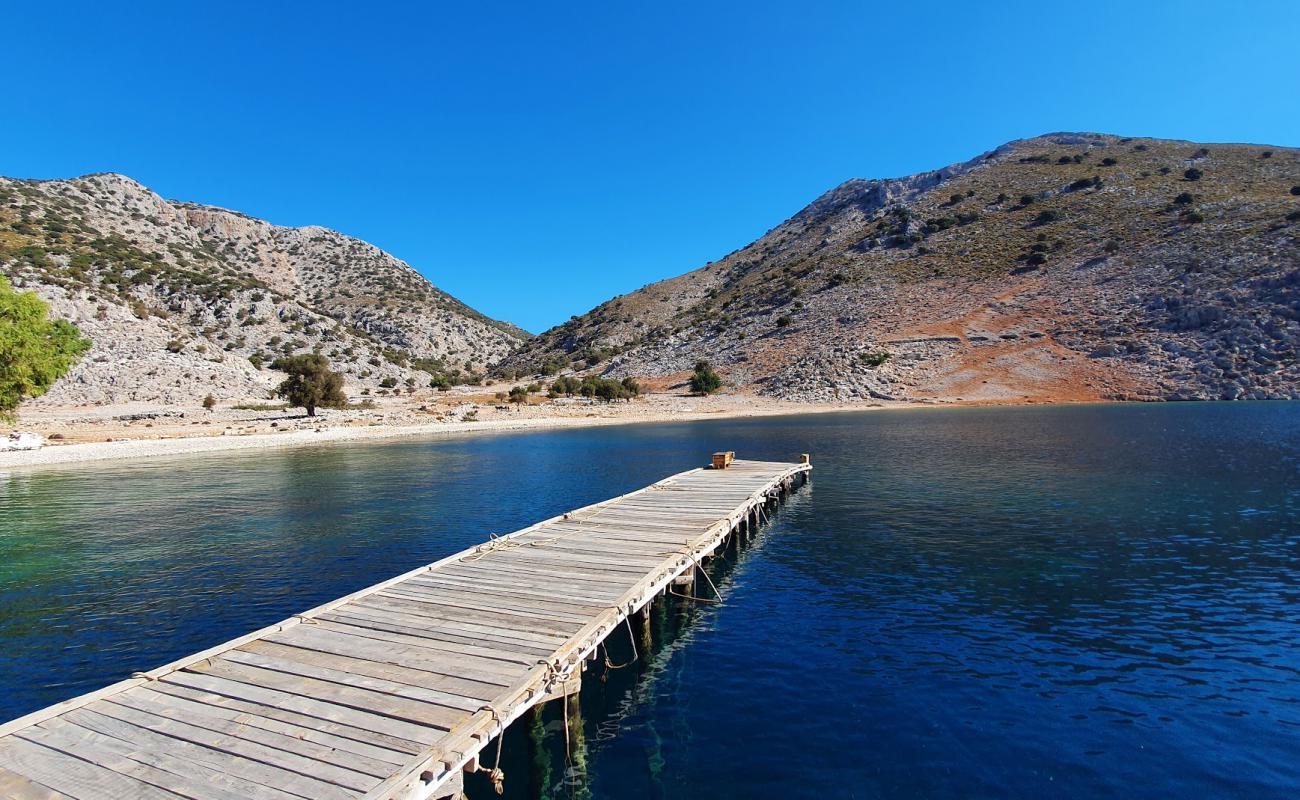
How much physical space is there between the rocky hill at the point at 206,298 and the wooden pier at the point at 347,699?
74.8 m

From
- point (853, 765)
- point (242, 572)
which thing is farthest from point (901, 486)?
point (242, 572)

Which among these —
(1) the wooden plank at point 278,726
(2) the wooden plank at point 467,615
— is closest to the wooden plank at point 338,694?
(1) the wooden plank at point 278,726

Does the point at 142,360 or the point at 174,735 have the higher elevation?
the point at 142,360

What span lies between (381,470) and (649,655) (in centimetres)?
2970

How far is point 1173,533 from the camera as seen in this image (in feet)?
65.6

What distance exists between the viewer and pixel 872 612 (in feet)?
46.9

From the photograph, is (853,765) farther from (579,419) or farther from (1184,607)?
(579,419)

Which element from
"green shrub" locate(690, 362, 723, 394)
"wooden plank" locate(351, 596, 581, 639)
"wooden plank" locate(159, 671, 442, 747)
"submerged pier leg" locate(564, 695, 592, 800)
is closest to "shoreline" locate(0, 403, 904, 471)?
"green shrub" locate(690, 362, 723, 394)

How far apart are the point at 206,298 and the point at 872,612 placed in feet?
369

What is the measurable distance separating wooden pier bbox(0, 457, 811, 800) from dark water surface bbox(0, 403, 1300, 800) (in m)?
1.62

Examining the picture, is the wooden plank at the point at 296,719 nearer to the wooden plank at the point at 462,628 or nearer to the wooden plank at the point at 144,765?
the wooden plank at the point at 144,765

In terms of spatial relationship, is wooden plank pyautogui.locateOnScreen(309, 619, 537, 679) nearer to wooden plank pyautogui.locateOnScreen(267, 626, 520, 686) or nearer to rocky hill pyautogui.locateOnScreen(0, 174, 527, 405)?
wooden plank pyautogui.locateOnScreen(267, 626, 520, 686)

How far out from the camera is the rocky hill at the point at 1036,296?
252ft

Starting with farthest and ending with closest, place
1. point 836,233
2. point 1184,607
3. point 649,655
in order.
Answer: point 836,233 → point 1184,607 → point 649,655
